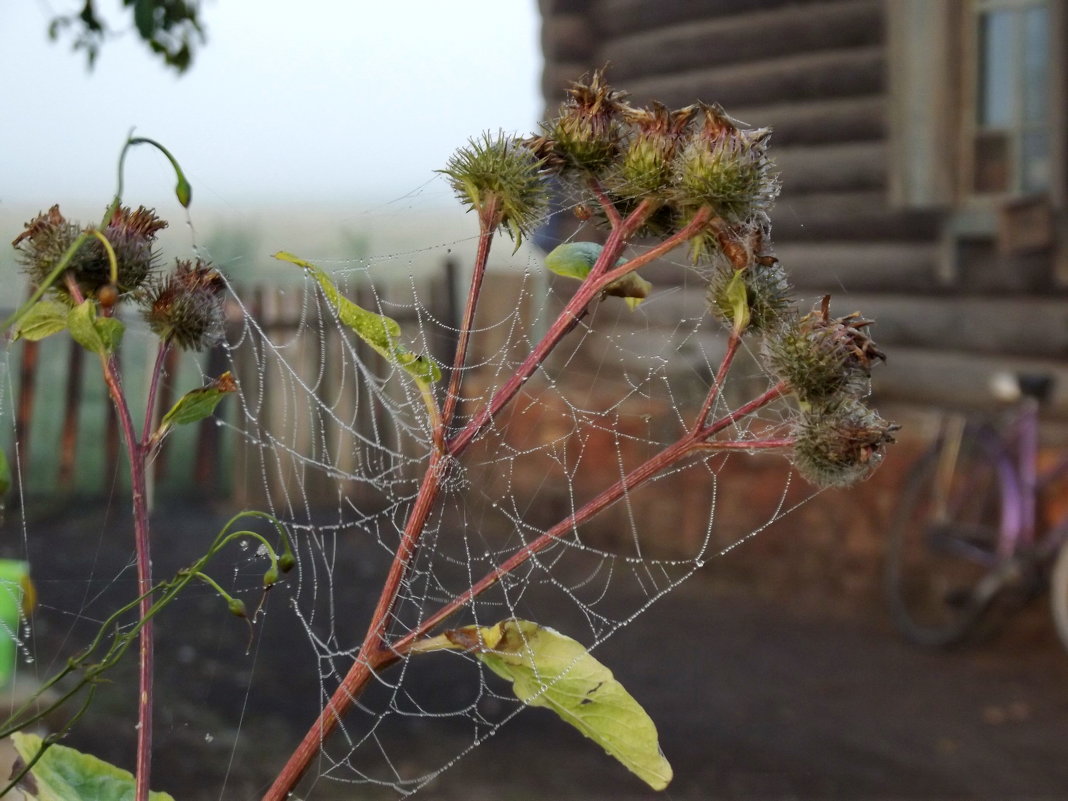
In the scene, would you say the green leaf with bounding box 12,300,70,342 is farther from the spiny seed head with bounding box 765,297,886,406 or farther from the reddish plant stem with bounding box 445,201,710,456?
the spiny seed head with bounding box 765,297,886,406

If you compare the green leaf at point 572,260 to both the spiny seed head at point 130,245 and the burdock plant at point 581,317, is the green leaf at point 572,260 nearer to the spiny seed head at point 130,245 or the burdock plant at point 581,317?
the burdock plant at point 581,317

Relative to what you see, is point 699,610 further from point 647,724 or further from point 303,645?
point 647,724

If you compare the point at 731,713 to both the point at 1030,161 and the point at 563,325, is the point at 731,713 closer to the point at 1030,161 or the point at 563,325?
the point at 1030,161

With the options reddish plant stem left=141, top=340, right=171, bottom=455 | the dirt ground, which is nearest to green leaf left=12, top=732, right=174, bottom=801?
reddish plant stem left=141, top=340, right=171, bottom=455

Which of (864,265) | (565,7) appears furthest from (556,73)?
(864,265)

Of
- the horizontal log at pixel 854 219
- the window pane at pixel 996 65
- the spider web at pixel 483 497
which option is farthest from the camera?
the horizontal log at pixel 854 219

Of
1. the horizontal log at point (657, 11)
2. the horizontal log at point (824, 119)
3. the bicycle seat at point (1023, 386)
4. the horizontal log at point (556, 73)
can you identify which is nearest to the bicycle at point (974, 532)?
the bicycle seat at point (1023, 386)

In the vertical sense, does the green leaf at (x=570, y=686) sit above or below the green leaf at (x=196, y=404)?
below
